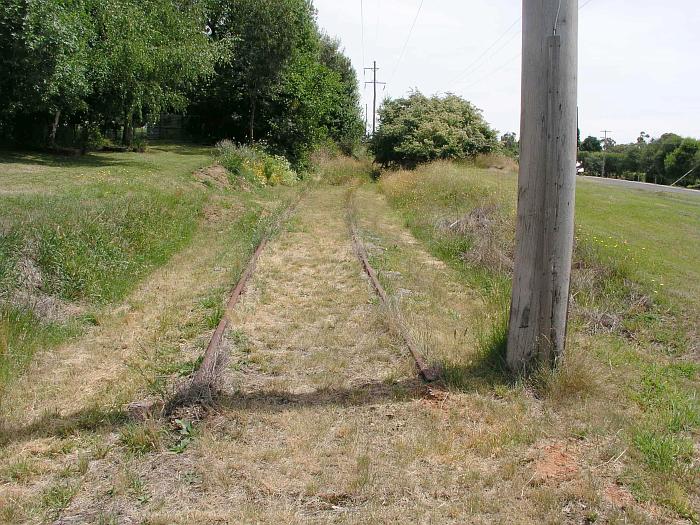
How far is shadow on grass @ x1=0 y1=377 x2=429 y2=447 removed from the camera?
4.62 m

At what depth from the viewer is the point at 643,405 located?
5.18 meters

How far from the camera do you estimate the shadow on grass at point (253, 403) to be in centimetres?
462

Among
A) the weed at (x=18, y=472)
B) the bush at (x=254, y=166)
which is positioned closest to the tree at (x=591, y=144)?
the bush at (x=254, y=166)

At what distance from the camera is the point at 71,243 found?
8453 mm

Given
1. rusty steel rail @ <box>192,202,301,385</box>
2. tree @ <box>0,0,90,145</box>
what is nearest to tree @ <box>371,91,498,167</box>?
tree @ <box>0,0,90,145</box>

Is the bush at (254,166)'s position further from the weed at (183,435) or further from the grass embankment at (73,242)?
the weed at (183,435)

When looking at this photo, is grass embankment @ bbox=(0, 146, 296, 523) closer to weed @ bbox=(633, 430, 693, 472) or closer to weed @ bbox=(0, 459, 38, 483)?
weed @ bbox=(0, 459, 38, 483)

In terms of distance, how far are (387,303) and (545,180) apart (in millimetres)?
3122

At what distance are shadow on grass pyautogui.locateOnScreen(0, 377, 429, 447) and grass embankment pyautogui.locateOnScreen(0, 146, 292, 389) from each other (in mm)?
892

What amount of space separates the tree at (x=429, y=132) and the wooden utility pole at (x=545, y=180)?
85.8ft

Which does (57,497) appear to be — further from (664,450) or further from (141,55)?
(141,55)

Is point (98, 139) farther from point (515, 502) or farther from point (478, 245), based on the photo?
point (515, 502)

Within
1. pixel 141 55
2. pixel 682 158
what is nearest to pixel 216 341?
pixel 141 55

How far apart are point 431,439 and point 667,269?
746 cm
